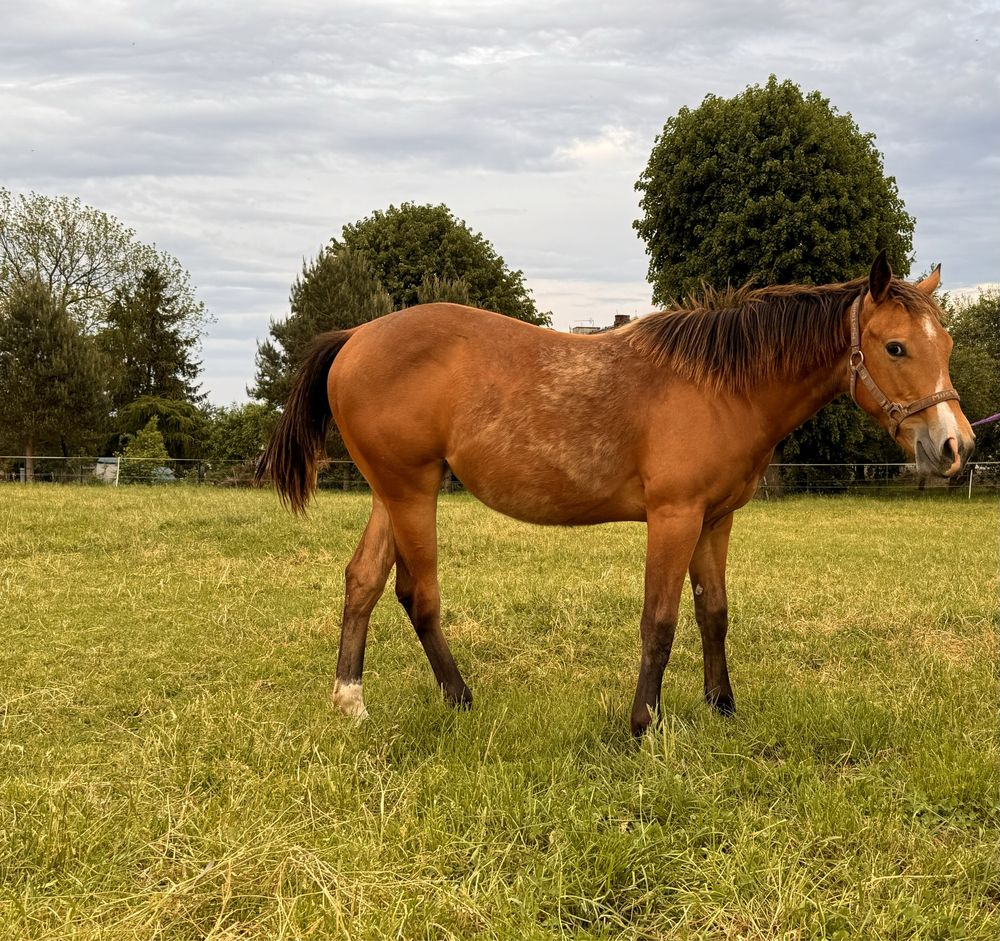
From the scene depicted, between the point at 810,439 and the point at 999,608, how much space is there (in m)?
18.0

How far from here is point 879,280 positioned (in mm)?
3559

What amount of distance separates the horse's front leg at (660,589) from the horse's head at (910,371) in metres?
1.04

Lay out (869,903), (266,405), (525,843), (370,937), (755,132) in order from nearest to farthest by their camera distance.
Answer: (370,937) → (869,903) → (525,843) → (755,132) → (266,405)

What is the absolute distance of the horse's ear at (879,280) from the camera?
3.48m

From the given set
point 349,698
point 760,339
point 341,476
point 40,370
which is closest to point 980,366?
point 341,476

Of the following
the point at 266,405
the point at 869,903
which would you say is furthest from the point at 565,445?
the point at 266,405

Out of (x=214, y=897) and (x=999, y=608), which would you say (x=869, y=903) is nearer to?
(x=214, y=897)

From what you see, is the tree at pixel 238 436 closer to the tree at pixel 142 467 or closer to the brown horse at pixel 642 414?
the tree at pixel 142 467

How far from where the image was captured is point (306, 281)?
2688 cm

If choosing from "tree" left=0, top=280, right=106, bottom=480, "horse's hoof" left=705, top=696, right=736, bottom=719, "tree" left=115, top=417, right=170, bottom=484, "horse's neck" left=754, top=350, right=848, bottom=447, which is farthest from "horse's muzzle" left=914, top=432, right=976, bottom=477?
"tree" left=0, top=280, right=106, bottom=480

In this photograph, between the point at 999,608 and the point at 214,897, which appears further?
the point at 999,608

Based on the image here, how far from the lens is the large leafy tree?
1953cm

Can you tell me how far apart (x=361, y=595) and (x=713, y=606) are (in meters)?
2.04

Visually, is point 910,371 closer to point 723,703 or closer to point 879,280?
point 879,280
